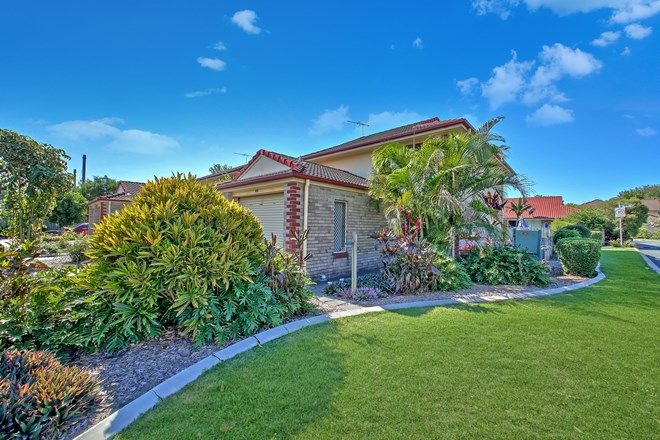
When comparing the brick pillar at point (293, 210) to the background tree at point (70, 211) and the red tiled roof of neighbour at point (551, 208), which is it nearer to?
the background tree at point (70, 211)

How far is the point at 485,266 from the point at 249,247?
24.4 feet

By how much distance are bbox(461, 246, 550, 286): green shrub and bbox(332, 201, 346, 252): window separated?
404 cm

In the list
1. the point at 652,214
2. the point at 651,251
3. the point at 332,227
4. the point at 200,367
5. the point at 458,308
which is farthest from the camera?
the point at 652,214

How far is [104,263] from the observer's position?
4398 mm

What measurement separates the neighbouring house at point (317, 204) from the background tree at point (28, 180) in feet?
19.2

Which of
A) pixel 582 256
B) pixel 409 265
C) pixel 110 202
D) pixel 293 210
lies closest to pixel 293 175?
pixel 293 210

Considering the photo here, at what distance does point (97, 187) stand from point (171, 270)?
46.0 meters

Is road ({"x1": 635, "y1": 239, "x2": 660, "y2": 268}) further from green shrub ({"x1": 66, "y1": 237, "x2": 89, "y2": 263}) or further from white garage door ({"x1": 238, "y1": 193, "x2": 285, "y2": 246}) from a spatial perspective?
green shrub ({"x1": 66, "y1": 237, "x2": 89, "y2": 263})

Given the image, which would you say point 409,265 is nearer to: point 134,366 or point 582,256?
point 134,366

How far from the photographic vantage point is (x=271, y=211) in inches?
429

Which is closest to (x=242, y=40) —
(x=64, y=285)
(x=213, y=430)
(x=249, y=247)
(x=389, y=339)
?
(x=249, y=247)

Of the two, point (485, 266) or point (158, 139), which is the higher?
point (158, 139)

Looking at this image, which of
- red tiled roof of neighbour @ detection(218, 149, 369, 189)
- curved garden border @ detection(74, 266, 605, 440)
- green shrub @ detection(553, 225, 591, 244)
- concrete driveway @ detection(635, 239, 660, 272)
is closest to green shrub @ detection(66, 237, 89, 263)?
red tiled roof of neighbour @ detection(218, 149, 369, 189)

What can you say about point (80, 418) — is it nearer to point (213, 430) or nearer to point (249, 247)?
point (213, 430)
